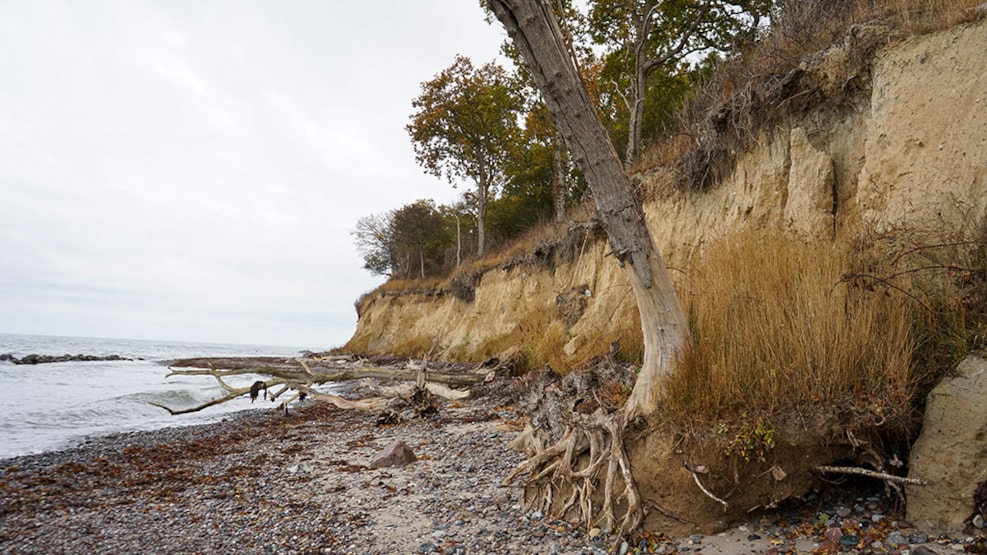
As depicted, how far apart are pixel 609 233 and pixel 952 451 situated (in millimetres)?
2419

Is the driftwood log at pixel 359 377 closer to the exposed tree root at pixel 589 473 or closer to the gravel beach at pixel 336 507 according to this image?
the gravel beach at pixel 336 507

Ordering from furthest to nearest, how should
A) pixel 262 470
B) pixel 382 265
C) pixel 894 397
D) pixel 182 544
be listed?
pixel 382 265 → pixel 262 470 → pixel 182 544 → pixel 894 397

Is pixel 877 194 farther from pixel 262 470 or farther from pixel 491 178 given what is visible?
pixel 491 178

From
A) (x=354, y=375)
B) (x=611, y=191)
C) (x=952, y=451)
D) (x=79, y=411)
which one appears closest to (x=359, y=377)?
(x=354, y=375)

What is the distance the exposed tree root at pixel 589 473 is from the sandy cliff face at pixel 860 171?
202cm

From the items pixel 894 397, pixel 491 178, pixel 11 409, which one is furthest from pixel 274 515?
pixel 491 178

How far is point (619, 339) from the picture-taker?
580 cm

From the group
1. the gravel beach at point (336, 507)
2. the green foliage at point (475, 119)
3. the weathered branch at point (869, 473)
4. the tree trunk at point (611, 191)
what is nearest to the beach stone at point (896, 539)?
the gravel beach at point (336, 507)

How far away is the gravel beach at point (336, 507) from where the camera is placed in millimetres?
3131

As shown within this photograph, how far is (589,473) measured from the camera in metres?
3.61

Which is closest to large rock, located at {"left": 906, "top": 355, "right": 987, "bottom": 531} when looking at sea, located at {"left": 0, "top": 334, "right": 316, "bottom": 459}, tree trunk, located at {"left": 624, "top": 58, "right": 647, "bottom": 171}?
tree trunk, located at {"left": 624, "top": 58, "right": 647, "bottom": 171}

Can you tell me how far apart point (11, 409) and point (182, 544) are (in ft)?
41.2

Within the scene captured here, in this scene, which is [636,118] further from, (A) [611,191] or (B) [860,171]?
(A) [611,191]

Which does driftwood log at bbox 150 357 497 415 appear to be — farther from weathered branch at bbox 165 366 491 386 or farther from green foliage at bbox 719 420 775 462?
green foliage at bbox 719 420 775 462
